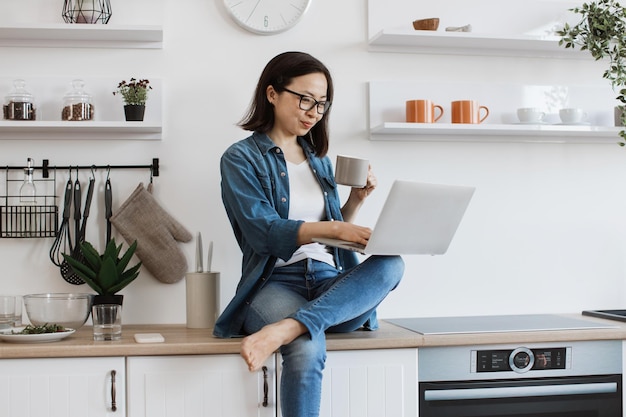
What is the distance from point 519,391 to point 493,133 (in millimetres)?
914

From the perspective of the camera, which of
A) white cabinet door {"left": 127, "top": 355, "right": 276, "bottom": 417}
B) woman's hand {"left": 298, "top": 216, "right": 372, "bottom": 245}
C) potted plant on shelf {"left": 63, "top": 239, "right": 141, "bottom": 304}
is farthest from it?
potted plant on shelf {"left": 63, "top": 239, "right": 141, "bottom": 304}

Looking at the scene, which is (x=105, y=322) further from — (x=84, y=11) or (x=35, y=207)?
(x=84, y=11)

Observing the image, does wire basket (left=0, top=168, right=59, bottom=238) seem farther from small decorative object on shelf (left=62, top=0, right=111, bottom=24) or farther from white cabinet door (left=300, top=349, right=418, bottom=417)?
white cabinet door (left=300, top=349, right=418, bottom=417)

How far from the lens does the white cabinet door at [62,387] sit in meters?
2.18

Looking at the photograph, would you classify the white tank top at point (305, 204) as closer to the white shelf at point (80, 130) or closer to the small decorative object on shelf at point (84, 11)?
the white shelf at point (80, 130)

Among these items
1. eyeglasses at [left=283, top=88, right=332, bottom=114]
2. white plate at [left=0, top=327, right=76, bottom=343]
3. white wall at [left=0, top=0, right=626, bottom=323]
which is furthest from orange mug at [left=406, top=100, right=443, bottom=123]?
white plate at [left=0, top=327, right=76, bottom=343]

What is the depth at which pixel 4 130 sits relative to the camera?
262 centimetres

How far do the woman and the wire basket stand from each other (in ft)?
2.11

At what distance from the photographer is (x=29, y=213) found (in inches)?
104

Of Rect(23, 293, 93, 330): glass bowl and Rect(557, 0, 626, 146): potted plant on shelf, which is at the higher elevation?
Rect(557, 0, 626, 146): potted plant on shelf

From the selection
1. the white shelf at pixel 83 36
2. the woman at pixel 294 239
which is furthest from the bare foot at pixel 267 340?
the white shelf at pixel 83 36

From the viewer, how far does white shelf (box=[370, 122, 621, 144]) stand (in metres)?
2.71

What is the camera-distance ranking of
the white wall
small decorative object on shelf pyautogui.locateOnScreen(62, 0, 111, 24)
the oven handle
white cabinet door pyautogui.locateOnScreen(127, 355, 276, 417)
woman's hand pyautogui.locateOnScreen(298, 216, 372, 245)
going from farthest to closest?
the white wall < small decorative object on shelf pyautogui.locateOnScreen(62, 0, 111, 24) < the oven handle < white cabinet door pyautogui.locateOnScreen(127, 355, 276, 417) < woman's hand pyautogui.locateOnScreen(298, 216, 372, 245)

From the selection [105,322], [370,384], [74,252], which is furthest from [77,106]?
[370,384]
